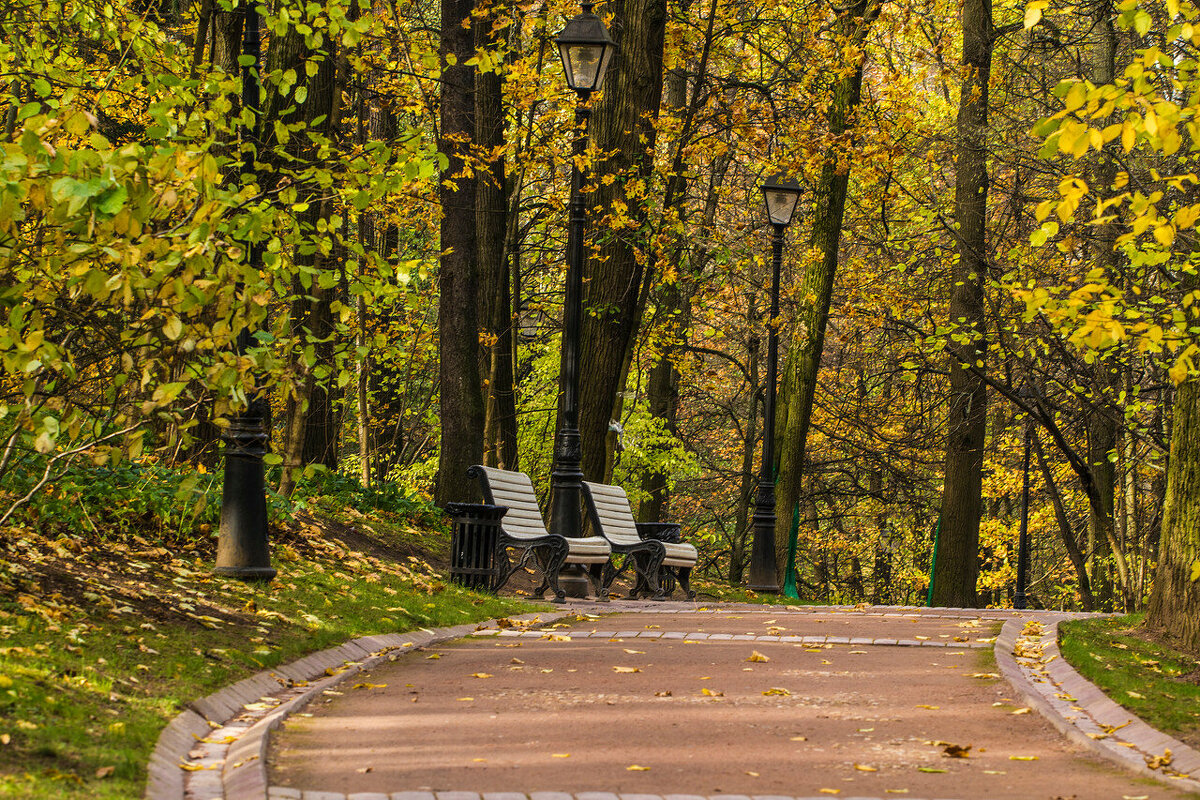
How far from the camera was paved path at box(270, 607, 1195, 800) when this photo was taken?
5000 millimetres

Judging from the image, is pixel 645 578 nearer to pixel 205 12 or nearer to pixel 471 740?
pixel 205 12

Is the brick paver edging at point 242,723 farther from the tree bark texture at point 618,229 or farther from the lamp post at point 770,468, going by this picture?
the lamp post at point 770,468

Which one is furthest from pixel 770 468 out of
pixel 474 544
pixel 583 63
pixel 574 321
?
pixel 583 63

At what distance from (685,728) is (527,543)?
6.42m

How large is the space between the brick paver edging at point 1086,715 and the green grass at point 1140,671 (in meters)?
0.08

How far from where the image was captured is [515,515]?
13.0 meters

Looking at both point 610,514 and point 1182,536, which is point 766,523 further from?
point 1182,536

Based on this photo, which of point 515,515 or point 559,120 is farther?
point 559,120

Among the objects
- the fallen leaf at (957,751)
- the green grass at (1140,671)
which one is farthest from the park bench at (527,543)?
the fallen leaf at (957,751)

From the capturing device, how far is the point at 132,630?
262 inches

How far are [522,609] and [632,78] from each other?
24.4 feet

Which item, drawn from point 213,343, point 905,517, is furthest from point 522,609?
point 905,517

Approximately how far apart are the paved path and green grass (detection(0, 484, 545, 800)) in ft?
1.84

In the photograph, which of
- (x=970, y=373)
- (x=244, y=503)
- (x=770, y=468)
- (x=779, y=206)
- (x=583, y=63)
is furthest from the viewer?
(x=970, y=373)
